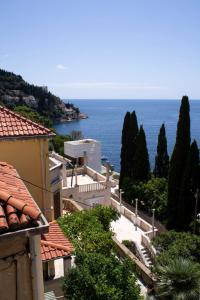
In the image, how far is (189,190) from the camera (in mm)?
28578

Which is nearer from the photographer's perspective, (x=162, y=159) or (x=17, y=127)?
(x=17, y=127)

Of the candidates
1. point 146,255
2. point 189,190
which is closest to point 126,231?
point 146,255

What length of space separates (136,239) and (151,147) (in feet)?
310

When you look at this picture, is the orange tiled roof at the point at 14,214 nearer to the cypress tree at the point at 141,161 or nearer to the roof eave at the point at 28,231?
the roof eave at the point at 28,231

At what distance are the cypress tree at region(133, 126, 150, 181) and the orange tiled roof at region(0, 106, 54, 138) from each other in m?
26.2

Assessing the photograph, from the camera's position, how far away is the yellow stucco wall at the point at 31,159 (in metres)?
10.0

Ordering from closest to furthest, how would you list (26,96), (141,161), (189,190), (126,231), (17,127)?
1. (17,127)
2. (126,231)
3. (189,190)
4. (141,161)
5. (26,96)

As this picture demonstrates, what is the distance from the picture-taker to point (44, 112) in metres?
162

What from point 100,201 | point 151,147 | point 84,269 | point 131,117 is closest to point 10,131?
point 84,269

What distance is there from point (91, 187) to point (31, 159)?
16231 mm

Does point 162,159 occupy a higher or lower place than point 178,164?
lower

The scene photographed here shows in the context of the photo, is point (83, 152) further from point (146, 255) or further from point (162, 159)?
point (146, 255)

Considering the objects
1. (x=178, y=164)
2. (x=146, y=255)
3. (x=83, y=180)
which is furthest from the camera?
(x=178, y=164)

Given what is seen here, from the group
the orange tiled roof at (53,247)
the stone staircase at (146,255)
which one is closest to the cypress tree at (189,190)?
the stone staircase at (146,255)
